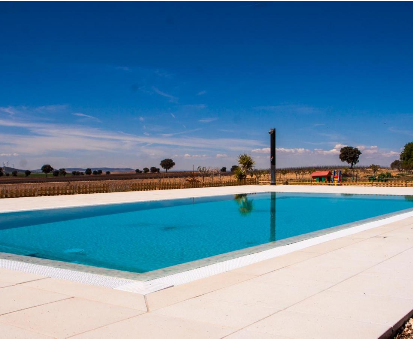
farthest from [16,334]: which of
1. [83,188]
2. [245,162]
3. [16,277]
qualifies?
[245,162]

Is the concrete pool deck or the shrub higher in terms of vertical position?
the shrub

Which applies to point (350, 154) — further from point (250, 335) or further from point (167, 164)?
point (250, 335)

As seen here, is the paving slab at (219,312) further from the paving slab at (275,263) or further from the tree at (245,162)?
the tree at (245,162)

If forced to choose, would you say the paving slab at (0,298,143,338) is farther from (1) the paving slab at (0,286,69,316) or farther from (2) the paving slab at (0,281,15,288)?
(2) the paving slab at (0,281,15,288)

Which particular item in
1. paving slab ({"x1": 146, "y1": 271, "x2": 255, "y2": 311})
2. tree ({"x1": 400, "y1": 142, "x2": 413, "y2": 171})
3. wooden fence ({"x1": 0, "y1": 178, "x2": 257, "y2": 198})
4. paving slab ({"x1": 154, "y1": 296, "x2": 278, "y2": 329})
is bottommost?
paving slab ({"x1": 146, "y1": 271, "x2": 255, "y2": 311})

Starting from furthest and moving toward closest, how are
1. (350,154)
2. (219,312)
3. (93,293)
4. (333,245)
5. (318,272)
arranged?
(350,154), (333,245), (318,272), (93,293), (219,312)

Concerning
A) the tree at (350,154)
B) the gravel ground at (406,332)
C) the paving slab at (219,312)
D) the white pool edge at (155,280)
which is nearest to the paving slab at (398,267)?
the gravel ground at (406,332)

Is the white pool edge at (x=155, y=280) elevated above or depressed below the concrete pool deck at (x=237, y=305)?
below

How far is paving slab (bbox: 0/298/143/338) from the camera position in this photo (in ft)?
12.0

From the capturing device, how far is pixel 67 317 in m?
3.99

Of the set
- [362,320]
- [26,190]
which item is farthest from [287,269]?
[26,190]

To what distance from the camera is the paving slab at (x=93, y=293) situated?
4492 millimetres

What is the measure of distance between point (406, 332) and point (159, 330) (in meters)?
2.45

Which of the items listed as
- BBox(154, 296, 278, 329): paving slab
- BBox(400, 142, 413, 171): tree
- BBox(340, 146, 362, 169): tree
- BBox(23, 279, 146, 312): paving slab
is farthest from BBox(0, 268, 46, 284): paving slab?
BBox(340, 146, 362, 169): tree
